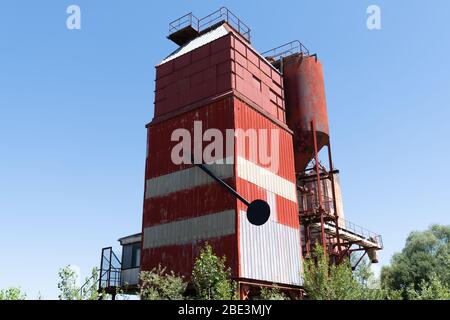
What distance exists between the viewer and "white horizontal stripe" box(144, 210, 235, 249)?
24.3 metres

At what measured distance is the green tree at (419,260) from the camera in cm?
4866

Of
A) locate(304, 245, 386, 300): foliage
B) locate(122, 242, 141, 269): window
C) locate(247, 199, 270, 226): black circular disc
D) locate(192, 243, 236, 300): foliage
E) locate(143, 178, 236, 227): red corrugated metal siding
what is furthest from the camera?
locate(122, 242, 141, 269): window

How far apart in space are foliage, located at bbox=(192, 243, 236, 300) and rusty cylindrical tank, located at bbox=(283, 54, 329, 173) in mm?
14609

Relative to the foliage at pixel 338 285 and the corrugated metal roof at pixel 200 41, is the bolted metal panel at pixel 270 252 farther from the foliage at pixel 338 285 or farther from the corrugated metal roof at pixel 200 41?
the corrugated metal roof at pixel 200 41

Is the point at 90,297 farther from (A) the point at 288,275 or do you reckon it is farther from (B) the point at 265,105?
(B) the point at 265,105

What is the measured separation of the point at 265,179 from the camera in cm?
2733

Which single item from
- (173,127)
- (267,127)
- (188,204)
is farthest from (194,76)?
(188,204)

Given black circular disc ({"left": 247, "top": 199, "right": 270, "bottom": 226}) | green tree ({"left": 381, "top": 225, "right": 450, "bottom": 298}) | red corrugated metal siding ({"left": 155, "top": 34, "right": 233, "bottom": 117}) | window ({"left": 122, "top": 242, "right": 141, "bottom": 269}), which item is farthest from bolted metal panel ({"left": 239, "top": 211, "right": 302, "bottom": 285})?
green tree ({"left": 381, "top": 225, "right": 450, "bottom": 298})

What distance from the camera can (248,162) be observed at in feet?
86.1

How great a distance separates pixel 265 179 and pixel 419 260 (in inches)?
1298

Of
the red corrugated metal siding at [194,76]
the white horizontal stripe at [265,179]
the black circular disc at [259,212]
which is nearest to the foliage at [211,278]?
the white horizontal stripe at [265,179]

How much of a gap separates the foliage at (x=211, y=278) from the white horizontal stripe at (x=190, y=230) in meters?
1.84

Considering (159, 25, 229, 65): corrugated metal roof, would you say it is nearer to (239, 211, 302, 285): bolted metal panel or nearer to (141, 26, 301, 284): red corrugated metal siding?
(141, 26, 301, 284): red corrugated metal siding

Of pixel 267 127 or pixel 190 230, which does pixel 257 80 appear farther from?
pixel 190 230
